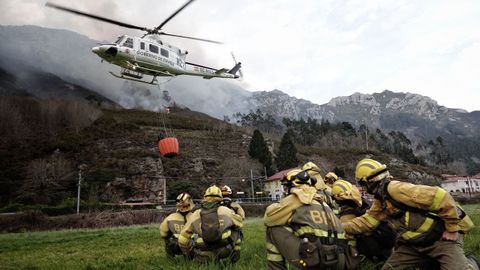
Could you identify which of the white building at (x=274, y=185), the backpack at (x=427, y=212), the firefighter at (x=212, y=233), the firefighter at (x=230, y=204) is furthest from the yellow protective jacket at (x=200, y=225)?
the white building at (x=274, y=185)

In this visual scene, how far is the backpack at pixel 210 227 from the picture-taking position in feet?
24.3

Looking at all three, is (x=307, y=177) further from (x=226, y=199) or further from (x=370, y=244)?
(x=226, y=199)

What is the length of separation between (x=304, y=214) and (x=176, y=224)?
→ 484 cm

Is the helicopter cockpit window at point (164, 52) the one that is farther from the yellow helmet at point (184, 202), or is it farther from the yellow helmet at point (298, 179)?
the yellow helmet at point (298, 179)

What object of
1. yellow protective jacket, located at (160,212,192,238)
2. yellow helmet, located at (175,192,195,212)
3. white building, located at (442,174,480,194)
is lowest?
white building, located at (442,174,480,194)

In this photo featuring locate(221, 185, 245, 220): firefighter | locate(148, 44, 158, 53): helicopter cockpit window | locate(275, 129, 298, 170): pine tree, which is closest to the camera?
locate(221, 185, 245, 220): firefighter

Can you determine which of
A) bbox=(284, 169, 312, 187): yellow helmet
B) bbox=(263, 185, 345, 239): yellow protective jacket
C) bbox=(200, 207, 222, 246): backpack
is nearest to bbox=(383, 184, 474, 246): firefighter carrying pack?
bbox=(263, 185, 345, 239): yellow protective jacket

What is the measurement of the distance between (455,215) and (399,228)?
81 cm

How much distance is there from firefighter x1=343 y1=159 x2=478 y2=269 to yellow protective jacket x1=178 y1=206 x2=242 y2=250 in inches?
122

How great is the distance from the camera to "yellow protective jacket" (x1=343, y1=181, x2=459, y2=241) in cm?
487

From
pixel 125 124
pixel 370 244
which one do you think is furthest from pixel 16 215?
pixel 125 124

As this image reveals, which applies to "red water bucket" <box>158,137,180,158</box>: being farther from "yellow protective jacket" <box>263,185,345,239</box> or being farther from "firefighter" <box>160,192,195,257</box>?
"yellow protective jacket" <box>263,185,345,239</box>

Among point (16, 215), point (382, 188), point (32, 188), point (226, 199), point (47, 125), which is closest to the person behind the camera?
point (382, 188)

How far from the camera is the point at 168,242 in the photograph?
30.8ft
